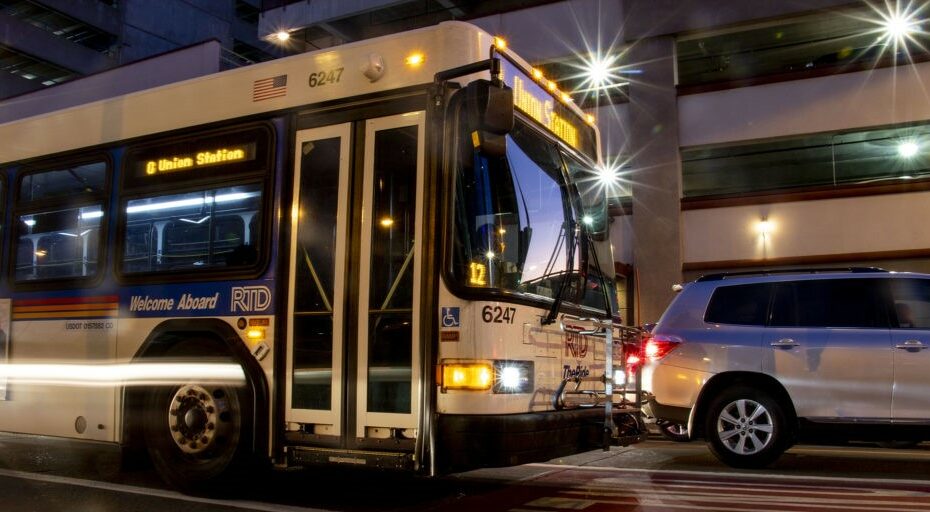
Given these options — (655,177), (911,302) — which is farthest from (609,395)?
(655,177)

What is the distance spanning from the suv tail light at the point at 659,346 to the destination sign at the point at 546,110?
250 cm

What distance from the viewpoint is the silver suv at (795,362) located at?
26.2 feet

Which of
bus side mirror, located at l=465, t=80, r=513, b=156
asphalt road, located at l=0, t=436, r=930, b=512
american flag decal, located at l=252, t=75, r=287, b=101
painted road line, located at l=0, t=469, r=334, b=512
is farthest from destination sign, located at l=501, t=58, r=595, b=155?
painted road line, located at l=0, t=469, r=334, b=512

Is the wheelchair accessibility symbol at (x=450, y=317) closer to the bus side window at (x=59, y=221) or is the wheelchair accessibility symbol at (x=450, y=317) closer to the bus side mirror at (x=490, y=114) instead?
the bus side mirror at (x=490, y=114)

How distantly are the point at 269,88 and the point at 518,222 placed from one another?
7.96 ft

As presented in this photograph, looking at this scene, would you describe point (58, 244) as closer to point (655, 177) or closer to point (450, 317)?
point (450, 317)

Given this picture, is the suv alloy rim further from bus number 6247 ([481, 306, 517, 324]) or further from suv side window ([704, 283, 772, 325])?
bus number 6247 ([481, 306, 517, 324])

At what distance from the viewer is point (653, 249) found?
17906 mm

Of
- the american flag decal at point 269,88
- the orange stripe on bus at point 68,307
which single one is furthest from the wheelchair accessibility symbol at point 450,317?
the orange stripe on bus at point 68,307

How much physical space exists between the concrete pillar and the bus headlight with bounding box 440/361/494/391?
13.0 meters

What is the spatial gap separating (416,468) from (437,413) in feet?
1.23

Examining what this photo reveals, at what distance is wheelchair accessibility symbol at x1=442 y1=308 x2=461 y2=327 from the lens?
17.8 feet

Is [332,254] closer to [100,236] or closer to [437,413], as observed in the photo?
[437,413]

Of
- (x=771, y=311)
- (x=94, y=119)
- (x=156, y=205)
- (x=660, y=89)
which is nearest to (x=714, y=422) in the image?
(x=771, y=311)
